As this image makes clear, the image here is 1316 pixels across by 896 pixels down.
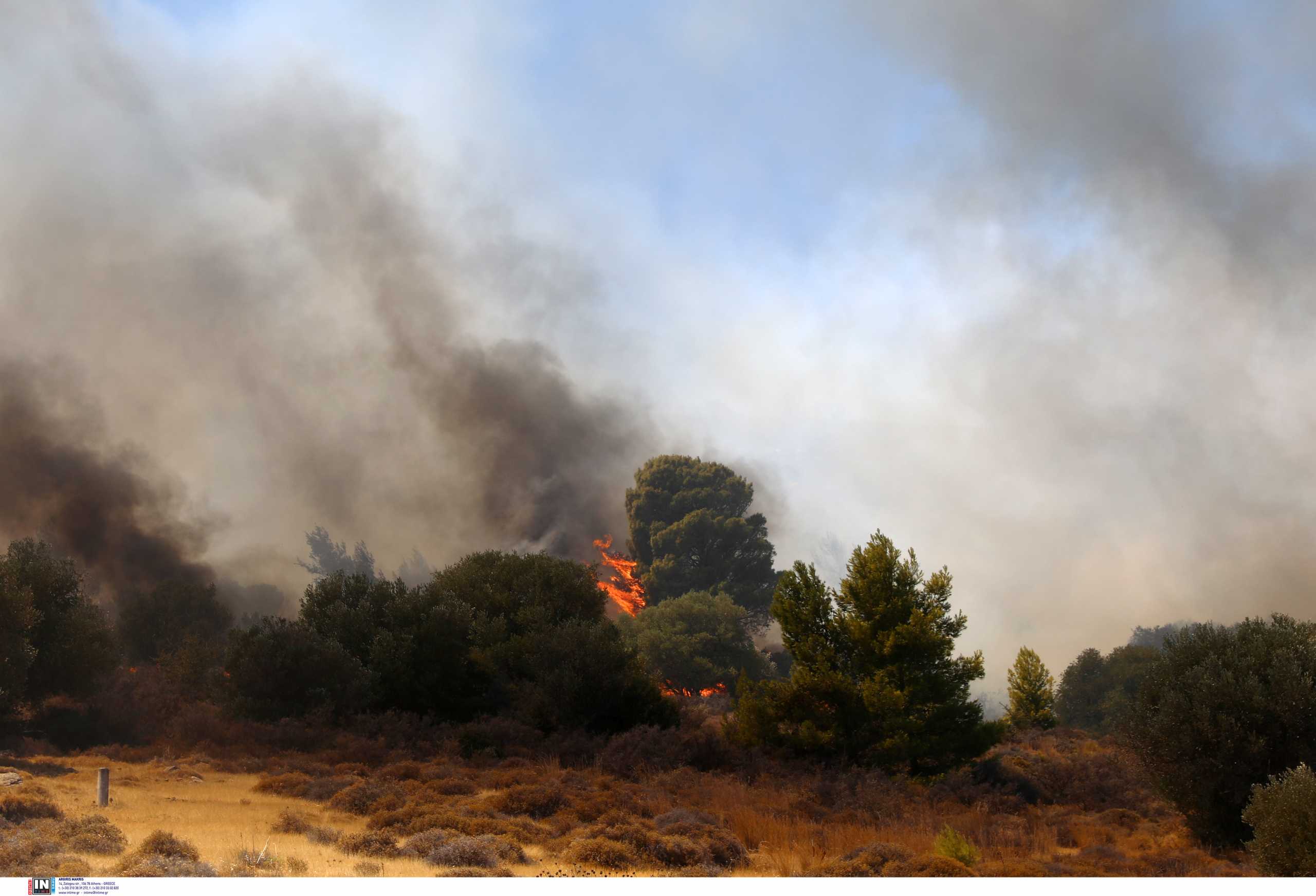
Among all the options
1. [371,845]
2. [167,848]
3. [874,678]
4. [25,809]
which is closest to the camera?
[167,848]

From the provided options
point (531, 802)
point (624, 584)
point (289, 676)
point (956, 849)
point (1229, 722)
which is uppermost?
point (624, 584)

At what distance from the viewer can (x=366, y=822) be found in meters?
20.3

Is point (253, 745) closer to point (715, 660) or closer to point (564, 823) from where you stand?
point (564, 823)

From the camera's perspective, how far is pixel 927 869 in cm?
1546

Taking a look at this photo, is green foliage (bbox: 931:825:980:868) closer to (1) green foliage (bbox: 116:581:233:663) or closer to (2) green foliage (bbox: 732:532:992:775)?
(2) green foliage (bbox: 732:532:992:775)

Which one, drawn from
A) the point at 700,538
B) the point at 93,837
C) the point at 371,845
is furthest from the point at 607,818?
the point at 700,538

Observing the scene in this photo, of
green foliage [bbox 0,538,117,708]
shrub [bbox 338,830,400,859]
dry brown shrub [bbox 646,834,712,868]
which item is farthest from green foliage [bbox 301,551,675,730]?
dry brown shrub [bbox 646,834,712,868]

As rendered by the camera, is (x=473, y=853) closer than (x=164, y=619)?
Yes

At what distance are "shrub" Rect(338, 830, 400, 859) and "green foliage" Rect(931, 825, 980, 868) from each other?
11148 millimetres

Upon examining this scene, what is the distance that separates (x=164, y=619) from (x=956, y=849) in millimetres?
63574

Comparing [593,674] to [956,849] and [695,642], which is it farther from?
[695,642]

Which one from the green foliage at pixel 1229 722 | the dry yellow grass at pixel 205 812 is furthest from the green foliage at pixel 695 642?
the green foliage at pixel 1229 722

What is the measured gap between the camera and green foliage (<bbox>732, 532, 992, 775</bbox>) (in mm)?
31125
